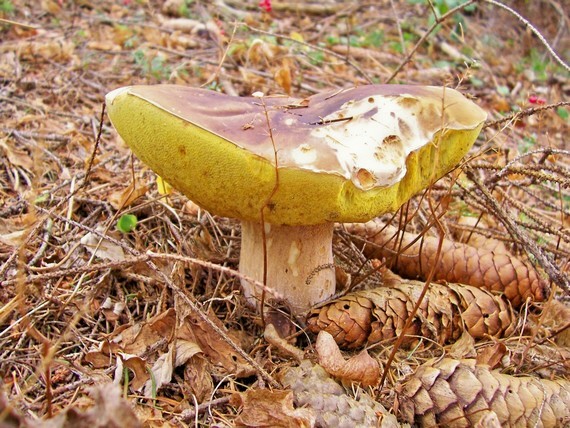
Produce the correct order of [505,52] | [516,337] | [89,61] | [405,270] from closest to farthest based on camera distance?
1. [516,337]
2. [405,270]
3. [89,61]
4. [505,52]

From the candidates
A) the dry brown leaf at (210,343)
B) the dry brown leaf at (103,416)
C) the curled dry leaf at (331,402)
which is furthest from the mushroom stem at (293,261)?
the dry brown leaf at (103,416)

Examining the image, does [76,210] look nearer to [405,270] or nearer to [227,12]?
[405,270]

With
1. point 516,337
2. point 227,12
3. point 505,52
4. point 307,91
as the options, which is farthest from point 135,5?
point 516,337

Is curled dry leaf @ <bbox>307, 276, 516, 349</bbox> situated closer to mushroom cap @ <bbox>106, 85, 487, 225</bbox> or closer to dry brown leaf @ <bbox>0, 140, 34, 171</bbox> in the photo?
mushroom cap @ <bbox>106, 85, 487, 225</bbox>

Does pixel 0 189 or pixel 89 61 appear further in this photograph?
pixel 89 61

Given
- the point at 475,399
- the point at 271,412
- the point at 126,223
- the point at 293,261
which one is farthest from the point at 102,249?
the point at 475,399

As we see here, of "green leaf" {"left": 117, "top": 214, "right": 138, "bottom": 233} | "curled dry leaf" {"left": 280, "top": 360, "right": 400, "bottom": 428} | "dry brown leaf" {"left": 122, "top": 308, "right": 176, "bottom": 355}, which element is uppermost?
"green leaf" {"left": 117, "top": 214, "right": 138, "bottom": 233}

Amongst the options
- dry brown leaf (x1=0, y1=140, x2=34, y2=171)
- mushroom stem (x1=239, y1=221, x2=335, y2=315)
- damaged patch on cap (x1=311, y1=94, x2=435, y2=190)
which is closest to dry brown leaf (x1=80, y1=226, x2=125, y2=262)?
mushroom stem (x1=239, y1=221, x2=335, y2=315)
